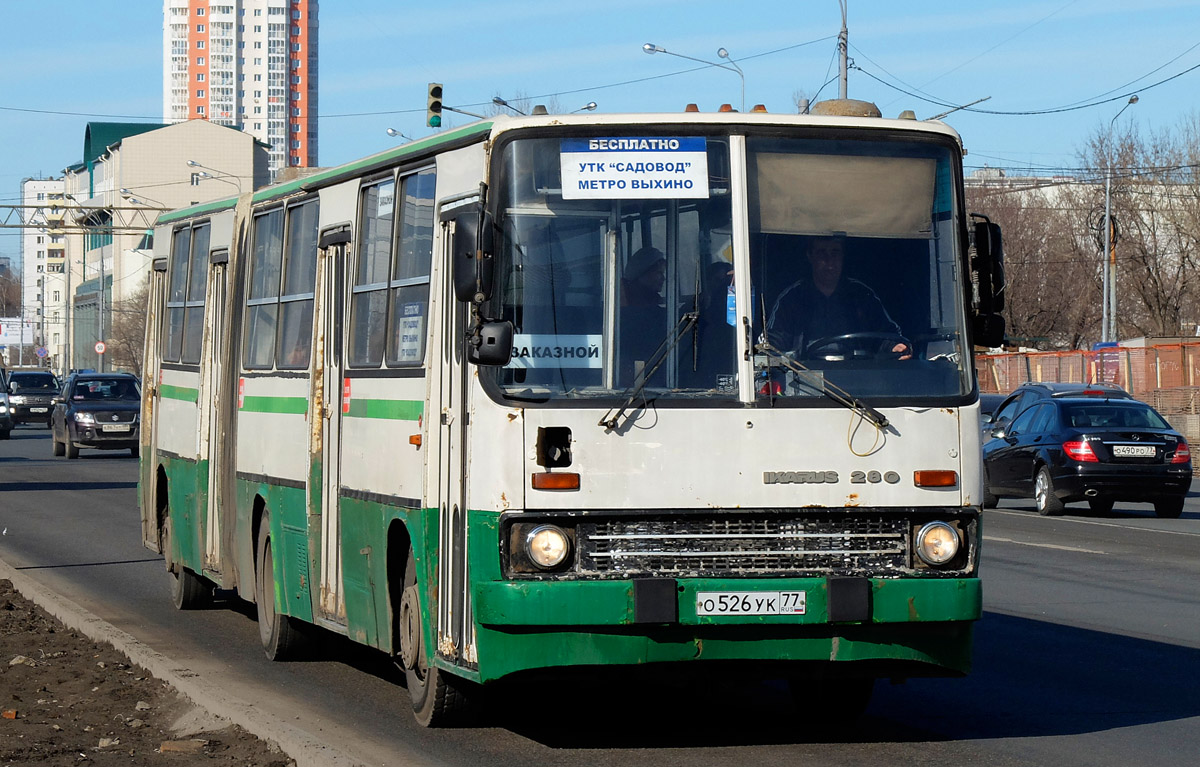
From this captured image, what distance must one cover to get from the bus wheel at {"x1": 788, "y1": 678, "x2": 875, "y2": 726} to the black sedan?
16.4 meters

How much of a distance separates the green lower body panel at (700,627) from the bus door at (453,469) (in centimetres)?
27

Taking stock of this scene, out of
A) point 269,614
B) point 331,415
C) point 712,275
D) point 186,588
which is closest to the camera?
point 712,275

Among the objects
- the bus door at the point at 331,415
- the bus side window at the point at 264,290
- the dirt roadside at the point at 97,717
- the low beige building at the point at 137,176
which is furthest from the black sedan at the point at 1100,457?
the low beige building at the point at 137,176

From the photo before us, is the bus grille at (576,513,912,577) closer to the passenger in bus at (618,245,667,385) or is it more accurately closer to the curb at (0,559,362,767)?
the passenger in bus at (618,245,667,385)

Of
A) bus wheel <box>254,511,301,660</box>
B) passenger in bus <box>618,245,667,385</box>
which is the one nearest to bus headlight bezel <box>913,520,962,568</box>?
passenger in bus <box>618,245,667,385</box>

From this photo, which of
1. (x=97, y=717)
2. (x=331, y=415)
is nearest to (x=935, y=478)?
(x=331, y=415)

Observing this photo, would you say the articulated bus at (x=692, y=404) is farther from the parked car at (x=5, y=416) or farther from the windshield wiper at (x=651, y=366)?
the parked car at (x=5, y=416)

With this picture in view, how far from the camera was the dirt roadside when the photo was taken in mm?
7871

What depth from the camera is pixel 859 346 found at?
782 cm

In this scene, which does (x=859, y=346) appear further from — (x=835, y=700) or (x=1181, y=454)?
(x=1181, y=454)

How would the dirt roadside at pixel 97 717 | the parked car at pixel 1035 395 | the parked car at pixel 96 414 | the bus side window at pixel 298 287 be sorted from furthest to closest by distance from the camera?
the parked car at pixel 96 414 → the parked car at pixel 1035 395 → the bus side window at pixel 298 287 → the dirt roadside at pixel 97 717

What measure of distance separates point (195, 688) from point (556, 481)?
2.69m

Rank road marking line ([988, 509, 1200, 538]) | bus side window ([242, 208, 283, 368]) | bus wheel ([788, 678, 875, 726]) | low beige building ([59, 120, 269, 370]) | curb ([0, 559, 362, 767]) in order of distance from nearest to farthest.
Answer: curb ([0, 559, 362, 767]), bus wheel ([788, 678, 875, 726]), bus side window ([242, 208, 283, 368]), road marking line ([988, 509, 1200, 538]), low beige building ([59, 120, 269, 370])

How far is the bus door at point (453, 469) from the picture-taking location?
25.2 feet
